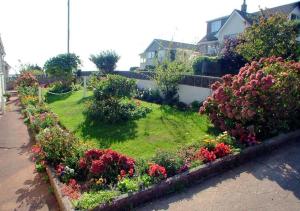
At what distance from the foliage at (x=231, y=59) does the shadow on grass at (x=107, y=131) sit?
346 inches

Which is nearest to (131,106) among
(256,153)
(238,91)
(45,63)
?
(238,91)

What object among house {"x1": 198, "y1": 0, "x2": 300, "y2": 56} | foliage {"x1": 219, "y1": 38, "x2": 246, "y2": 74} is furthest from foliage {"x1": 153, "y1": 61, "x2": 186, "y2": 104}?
house {"x1": 198, "y1": 0, "x2": 300, "y2": 56}

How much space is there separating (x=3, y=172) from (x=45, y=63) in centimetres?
1704

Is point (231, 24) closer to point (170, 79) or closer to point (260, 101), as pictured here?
point (170, 79)

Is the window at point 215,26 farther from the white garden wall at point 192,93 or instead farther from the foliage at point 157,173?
the foliage at point 157,173

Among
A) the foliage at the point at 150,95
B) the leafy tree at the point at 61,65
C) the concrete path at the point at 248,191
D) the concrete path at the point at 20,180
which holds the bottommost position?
the concrete path at the point at 20,180

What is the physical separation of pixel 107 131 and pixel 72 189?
4.01 m

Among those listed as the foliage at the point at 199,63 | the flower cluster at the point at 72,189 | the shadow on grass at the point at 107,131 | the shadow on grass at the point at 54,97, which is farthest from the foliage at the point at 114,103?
the foliage at the point at 199,63

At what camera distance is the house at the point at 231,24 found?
27.7 m

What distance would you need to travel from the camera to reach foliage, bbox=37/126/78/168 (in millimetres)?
6660

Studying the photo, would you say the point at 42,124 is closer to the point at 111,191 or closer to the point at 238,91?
the point at 111,191

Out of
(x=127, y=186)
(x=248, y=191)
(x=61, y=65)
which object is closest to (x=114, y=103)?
(x=127, y=186)

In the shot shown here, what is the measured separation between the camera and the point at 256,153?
23.0 feet

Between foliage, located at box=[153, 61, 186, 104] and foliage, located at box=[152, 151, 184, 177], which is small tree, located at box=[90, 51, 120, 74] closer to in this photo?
foliage, located at box=[153, 61, 186, 104]
